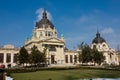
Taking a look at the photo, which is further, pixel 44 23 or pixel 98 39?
pixel 98 39

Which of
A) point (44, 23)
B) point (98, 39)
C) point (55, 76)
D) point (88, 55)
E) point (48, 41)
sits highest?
point (44, 23)

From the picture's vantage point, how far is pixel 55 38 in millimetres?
93812

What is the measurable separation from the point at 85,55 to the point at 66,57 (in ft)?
76.7

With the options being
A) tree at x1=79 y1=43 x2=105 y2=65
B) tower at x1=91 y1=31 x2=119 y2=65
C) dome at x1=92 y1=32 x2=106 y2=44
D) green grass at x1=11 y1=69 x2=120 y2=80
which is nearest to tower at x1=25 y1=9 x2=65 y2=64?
tree at x1=79 y1=43 x2=105 y2=65

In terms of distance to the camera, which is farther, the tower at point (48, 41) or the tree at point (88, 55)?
the tower at point (48, 41)

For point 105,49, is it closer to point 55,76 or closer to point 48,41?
point 48,41

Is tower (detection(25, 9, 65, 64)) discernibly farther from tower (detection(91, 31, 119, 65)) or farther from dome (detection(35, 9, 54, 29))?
tower (detection(91, 31, 119, 65))

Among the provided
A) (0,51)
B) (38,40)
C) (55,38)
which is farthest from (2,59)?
(55,38)

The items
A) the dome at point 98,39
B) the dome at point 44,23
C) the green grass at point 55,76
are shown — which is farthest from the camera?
the dome at point 98,39

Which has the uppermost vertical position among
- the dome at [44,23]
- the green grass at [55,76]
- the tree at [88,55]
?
the dome at [44,23]

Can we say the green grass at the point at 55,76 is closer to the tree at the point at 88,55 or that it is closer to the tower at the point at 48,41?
the tree at the point at 88,55

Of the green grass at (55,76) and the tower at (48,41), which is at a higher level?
the tower at (48,41)

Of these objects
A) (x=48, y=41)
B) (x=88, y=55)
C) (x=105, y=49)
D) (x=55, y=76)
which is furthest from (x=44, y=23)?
(x=55, y=76)

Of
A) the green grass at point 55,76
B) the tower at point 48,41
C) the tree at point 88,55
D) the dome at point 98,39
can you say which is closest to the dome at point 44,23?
the tower at point 48,41
